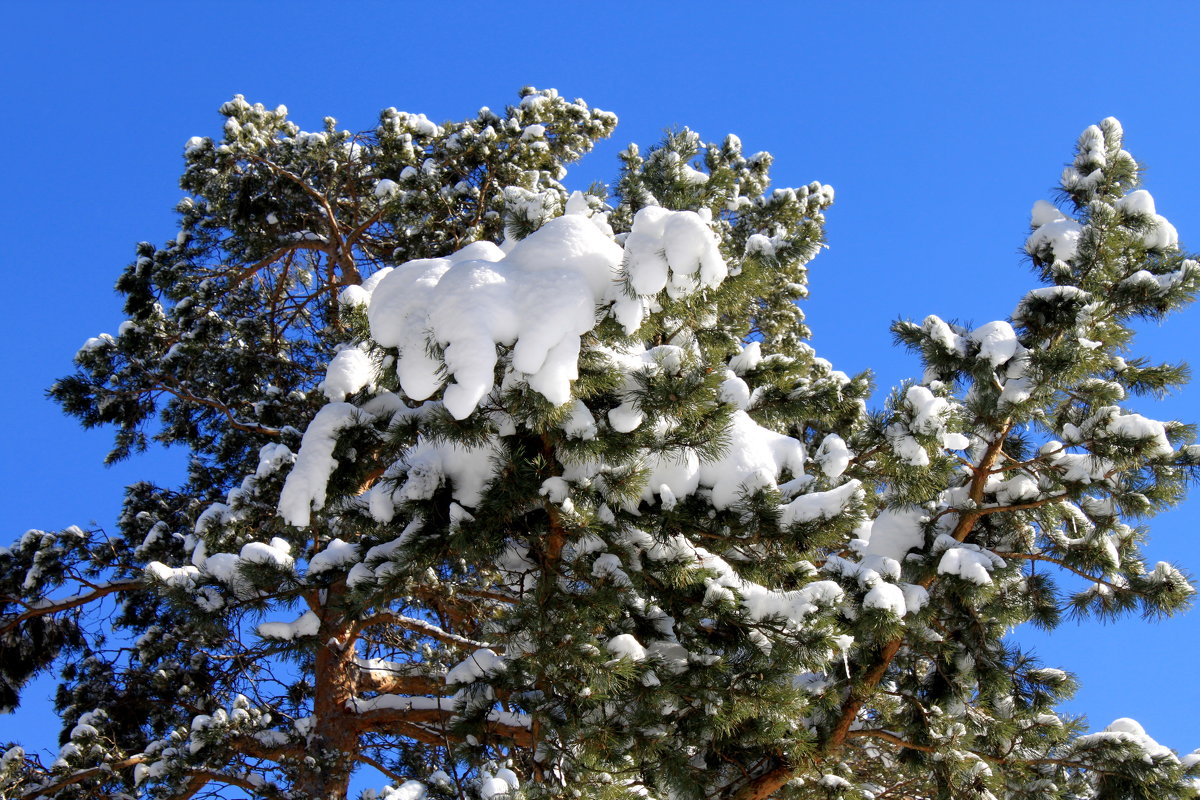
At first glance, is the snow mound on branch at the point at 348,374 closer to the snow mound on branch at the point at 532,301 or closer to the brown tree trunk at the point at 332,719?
the snow mound on branch at the point at 532,301

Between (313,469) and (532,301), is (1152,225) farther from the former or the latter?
(313,469)

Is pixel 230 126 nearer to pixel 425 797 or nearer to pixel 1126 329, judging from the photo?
pixel 425 797

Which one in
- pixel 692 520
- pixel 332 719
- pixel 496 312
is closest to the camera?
pixel 496 312

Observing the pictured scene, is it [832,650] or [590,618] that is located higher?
[590,618]

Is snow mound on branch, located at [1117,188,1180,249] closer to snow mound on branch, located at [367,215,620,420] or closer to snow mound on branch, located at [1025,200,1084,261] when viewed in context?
snow mound on branch, located at [1025,200,1084,261]

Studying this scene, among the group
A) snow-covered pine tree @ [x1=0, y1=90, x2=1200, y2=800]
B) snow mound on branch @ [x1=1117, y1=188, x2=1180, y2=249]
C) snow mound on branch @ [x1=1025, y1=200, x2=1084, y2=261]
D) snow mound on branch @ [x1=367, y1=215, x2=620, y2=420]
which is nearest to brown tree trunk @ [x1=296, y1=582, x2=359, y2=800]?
snow-covered pine tree @ [x1=0, y1=90, x2=1200, y2=800]

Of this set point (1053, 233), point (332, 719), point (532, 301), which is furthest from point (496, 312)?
point (332, 719)

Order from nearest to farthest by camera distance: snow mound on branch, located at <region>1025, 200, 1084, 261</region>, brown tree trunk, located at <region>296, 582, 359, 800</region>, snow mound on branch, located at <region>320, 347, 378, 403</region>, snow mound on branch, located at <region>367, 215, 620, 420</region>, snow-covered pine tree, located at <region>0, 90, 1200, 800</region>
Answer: snow mound on branch, located at <region>367, 215, 620, 420</region> < snow-covered pine tree, located at <region>0, 90, 1200, 800</region> < snow mound on branch, located at <region>320, 347, 378, 403</region> < snow mound on branch, located at <region>1025, 200, 1084, 261</region> < brown tree trunk, located at <region>296, 582, 359, 800</region>

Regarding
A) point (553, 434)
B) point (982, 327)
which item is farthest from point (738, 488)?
point (982, 327)

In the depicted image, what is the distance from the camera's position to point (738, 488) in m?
5.16

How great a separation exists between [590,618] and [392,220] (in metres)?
A: 6.38

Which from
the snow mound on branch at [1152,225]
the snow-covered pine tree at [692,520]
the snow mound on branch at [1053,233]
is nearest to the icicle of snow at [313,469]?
the snow-covered pine tree at [692,520]

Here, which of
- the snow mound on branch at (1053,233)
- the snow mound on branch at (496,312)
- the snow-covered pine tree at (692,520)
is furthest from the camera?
the snow mound on branch at (1053,233)

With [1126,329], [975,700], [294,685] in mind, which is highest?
[294,685]
